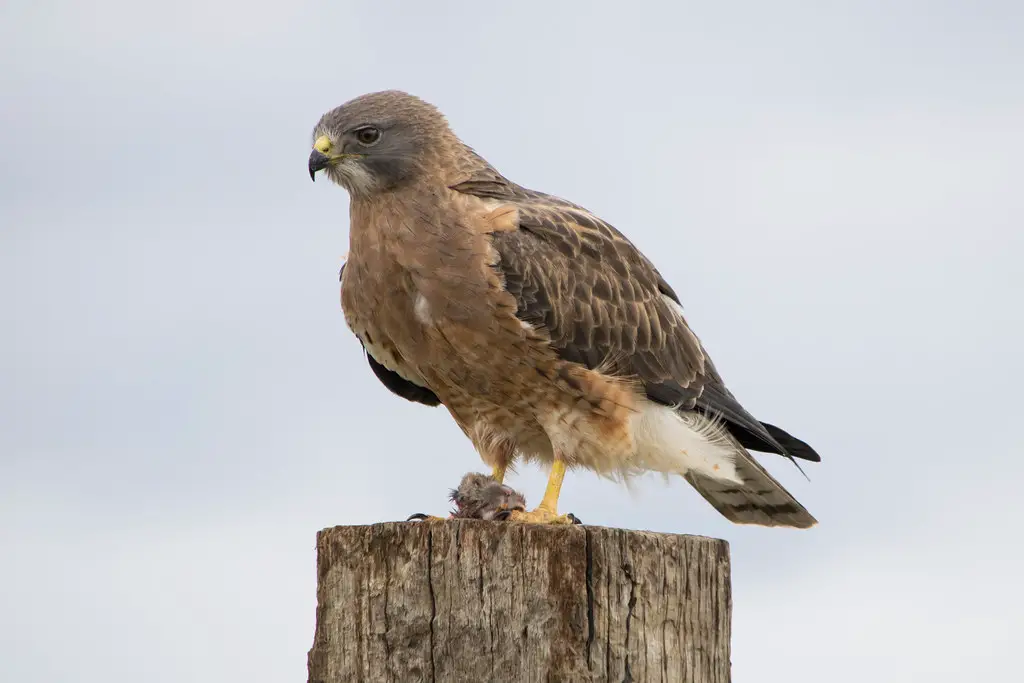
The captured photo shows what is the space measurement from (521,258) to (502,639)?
2.64 m

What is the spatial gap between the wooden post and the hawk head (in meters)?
2.63

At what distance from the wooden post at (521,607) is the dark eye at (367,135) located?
2.80 meters

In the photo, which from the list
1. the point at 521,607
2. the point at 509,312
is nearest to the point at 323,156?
the point at 509,312

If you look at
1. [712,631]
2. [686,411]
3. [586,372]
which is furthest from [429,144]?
[712,631]

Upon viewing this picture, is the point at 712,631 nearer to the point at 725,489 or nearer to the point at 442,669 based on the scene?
the point at 442,669

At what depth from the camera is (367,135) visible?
6.88 m

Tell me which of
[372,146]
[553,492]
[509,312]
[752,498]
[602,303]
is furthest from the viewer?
[752,498]

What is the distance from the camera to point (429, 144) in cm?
695

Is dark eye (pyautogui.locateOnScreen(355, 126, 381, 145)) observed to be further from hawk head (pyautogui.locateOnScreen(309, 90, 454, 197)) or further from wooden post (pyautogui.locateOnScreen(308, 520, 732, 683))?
wooden post (pyautogui.locateOnScreen(308, 520, 732, 683))

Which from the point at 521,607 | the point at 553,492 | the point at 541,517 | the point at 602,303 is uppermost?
the point at 602,303

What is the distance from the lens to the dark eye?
6.86 meters

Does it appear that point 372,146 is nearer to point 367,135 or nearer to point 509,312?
point 367,135

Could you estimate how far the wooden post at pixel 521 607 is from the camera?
14.3 ft

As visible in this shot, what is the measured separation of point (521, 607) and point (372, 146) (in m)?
3.25
